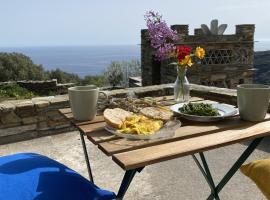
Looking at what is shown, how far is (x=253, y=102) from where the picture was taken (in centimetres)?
147

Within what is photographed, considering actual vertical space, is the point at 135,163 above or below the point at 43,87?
above

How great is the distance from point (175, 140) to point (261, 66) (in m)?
14.6

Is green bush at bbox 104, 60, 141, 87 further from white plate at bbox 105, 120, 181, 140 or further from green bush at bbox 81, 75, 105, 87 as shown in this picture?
white plate at bbox 105, 120, 181, 140

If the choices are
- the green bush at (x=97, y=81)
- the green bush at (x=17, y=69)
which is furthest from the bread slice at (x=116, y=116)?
the green bush at (x=17, y=69)

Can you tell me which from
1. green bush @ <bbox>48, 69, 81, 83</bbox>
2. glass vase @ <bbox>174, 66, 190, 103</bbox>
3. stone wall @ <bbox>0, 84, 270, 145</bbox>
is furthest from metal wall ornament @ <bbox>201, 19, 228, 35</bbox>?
glass vase @ <bbox>174, 66, 190, 103</bbox>

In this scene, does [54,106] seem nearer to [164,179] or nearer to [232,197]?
[164,179]

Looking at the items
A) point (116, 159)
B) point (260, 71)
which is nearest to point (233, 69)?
point (260, 71)

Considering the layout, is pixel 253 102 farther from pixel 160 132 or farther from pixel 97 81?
pixel 97 81

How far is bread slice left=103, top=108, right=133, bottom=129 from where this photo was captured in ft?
4.49

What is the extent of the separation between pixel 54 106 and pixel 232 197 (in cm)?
204

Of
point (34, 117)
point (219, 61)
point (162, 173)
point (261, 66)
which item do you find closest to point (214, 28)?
point (219, 61)

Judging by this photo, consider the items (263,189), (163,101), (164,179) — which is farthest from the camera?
(164,179)

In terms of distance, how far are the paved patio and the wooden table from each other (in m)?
0.89

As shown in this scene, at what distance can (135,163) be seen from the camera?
1.06 m
